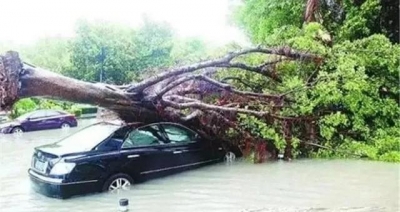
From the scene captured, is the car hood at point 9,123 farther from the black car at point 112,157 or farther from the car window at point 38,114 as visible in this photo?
the black car at point 112,157

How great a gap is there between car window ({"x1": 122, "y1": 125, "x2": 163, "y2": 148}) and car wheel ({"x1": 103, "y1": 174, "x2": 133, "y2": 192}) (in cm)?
39

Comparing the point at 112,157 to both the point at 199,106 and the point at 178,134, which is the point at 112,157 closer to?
the point at 178,134

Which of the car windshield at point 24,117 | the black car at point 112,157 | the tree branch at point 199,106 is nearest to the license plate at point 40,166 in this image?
the black car at point 112,157

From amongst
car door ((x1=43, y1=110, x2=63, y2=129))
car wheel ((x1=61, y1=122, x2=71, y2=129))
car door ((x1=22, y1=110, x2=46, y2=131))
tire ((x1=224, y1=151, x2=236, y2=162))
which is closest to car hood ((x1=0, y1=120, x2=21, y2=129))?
car door ((x1=22, y1=110, x2=46, y2=131))

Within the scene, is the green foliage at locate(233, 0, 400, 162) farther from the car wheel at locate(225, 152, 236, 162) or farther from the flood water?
the car wheel at locate(225, 152, 236, 162)

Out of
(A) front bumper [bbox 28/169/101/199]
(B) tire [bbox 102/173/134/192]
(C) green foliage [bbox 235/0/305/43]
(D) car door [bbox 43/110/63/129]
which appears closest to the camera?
(A) front bumper [bbox 28/169/101/199]

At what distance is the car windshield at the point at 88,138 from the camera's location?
603 cm

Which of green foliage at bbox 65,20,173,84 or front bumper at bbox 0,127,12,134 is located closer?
green foliage at bbox 65,20,173,84

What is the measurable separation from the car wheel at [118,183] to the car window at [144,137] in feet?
1.27

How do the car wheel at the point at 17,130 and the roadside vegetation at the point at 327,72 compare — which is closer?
the roadside vegetation at the point at 327,72

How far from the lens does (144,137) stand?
6.48m

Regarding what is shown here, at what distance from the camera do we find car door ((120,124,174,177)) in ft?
20.3

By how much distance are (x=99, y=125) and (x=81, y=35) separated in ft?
12.3

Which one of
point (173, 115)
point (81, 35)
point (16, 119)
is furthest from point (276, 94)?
point (16, 119)
